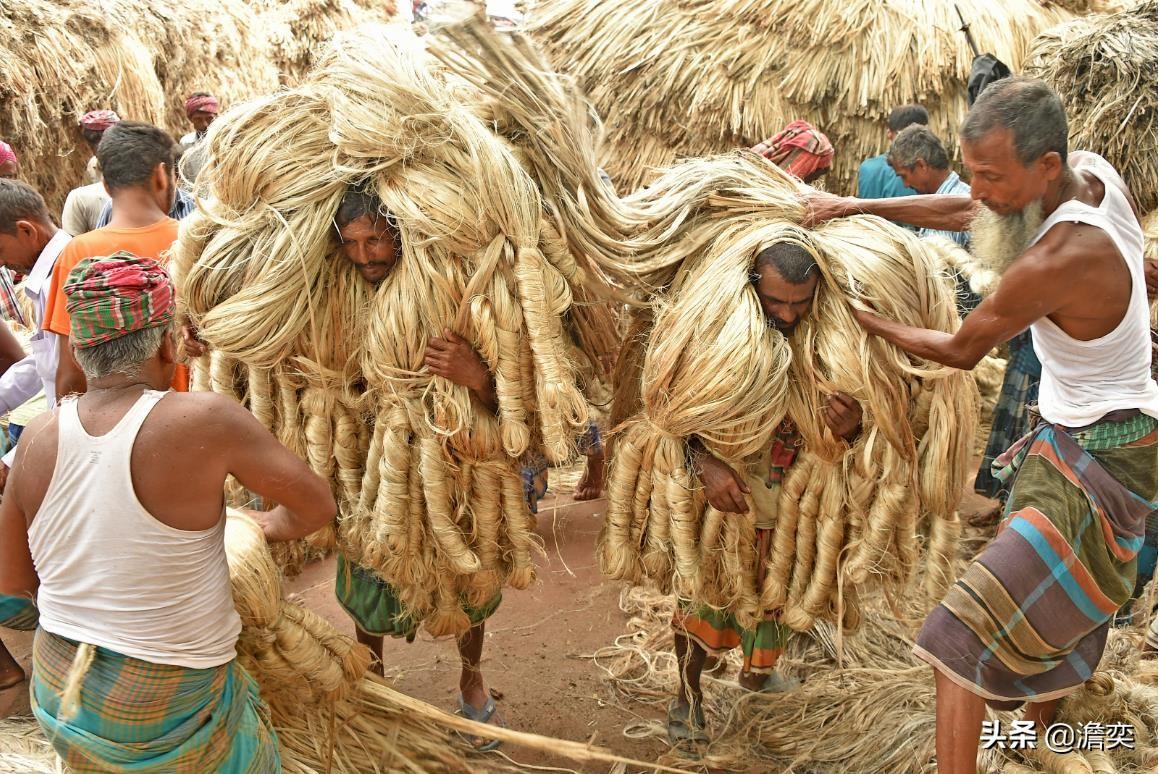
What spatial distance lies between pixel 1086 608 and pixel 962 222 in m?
1.30

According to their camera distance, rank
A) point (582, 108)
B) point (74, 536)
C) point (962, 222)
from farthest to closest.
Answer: point (962, 222)
point (582, 108)
point (74, 536)

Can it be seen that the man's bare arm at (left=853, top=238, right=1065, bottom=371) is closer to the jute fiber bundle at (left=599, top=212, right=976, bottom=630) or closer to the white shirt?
the jute fiber bundle at (left=599, top=212, right=976, bottom=630)

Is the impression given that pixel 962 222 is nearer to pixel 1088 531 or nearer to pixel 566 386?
pixel 1088 531

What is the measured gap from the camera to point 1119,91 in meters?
4.50

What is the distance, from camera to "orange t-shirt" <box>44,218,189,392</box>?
3020 millimetres

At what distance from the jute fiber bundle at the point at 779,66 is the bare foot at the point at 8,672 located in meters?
5.05

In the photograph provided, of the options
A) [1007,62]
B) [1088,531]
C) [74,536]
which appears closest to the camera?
[74,536]

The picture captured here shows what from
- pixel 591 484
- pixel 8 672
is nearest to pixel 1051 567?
pixel 591 484

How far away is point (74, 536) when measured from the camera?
1953 mm

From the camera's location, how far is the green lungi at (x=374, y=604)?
3.11 m

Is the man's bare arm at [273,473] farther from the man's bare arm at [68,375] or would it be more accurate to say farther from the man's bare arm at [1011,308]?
the man's bare arm at [1011,308]

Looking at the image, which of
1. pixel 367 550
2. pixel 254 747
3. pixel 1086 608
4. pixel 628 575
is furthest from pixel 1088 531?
pixel 254 747

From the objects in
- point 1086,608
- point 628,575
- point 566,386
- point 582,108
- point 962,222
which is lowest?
point 628,575

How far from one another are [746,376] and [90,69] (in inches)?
296
